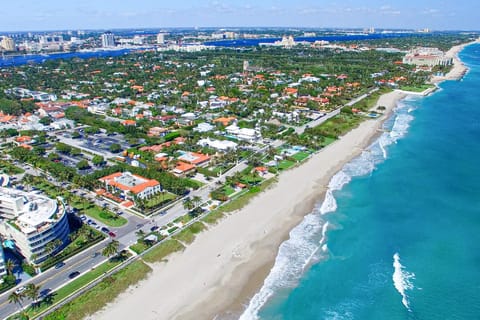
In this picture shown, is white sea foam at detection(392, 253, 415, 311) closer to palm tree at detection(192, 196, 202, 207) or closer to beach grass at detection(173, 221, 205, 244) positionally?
beach grass at detection(173, 221, 205, 244)

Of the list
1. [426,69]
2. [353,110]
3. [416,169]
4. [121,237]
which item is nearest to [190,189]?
[121,237]

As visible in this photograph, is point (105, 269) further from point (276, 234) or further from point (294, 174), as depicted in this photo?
point (294, 174)

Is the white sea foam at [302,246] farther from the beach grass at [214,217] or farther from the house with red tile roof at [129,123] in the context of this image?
the house with red tile roof at [129,123]

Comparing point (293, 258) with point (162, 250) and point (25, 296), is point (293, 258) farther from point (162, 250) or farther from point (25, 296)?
point (25, 296)

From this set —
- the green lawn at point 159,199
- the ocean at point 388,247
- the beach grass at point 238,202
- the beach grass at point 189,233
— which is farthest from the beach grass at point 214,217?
the ocean at point 388,247

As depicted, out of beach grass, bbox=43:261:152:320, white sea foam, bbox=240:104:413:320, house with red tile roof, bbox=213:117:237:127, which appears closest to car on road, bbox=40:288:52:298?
beach grass, bbox=43:261:152:320
